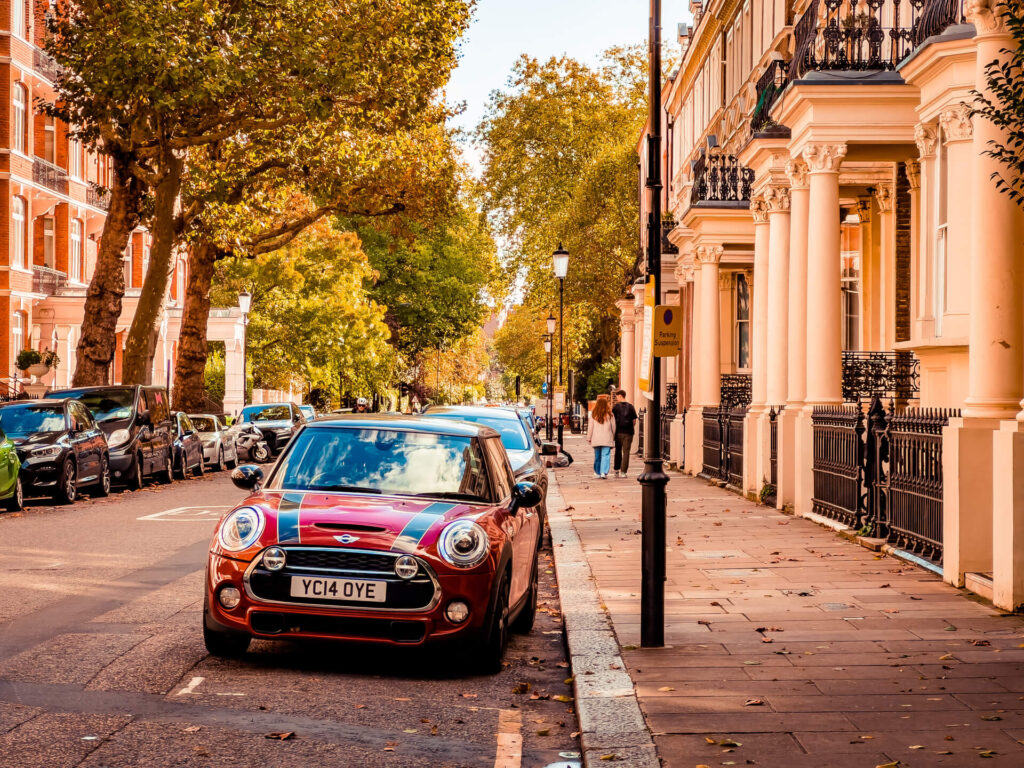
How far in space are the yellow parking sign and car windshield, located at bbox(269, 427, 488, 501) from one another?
1414 mm

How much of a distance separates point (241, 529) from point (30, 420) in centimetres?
1499

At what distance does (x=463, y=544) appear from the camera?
7.98 meters

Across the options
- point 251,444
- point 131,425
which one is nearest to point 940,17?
point 131,425

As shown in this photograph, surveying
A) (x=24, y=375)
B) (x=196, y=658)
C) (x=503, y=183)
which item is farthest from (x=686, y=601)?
(x=503, y=183)

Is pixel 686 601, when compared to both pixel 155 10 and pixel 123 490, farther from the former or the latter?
pixel 155 10

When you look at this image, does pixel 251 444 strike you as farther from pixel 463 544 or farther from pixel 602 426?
pixel 463 544

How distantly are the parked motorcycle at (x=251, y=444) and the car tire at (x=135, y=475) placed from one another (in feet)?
38.9

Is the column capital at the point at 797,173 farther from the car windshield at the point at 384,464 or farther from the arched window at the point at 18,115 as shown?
the arched window at the point at 18,115

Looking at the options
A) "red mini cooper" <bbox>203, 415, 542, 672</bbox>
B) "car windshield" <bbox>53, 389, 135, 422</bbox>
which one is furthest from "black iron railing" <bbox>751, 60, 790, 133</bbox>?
"red mini cooper" <bbox>203, 415, 542, 672</bbox>

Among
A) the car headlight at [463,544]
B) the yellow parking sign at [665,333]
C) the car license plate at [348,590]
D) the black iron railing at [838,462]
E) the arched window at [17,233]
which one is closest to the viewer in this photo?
the car license plate at [348,590]

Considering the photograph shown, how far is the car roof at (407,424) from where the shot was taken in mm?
9180

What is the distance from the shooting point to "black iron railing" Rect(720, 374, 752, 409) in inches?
1216

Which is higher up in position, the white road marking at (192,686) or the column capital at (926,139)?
the column capital at (926,139)

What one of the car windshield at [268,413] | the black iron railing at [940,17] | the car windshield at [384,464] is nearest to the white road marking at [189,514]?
the car windshield at [384,464]
